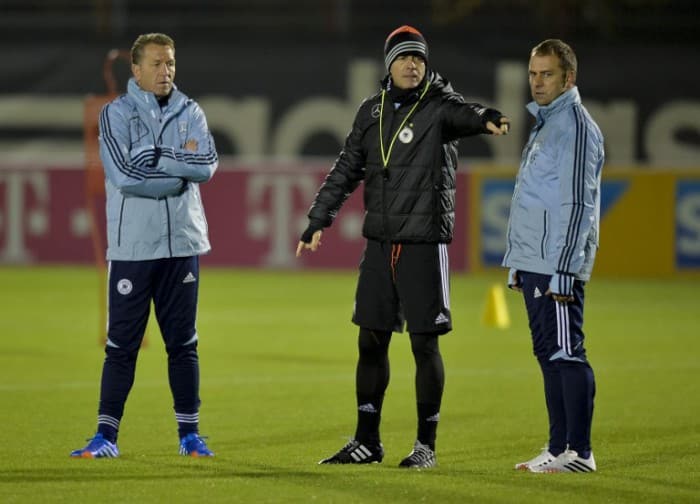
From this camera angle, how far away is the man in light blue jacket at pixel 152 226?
802cm

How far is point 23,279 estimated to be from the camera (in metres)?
22.0

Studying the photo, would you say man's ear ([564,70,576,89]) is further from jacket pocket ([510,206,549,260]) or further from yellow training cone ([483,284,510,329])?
yellow training cone ([483,284,510,329])

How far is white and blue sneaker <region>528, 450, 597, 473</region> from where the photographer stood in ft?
25.0

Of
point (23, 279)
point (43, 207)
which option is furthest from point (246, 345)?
point (43, 207)

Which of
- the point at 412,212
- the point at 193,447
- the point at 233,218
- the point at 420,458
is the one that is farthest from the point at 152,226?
the point at 233,218

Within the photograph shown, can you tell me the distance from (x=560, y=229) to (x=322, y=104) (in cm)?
1733

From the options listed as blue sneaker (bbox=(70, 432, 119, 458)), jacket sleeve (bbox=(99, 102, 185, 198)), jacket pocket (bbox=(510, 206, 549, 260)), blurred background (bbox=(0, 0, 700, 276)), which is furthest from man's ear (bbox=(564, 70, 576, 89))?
blurred background (bbox=(0, 0, 700, 276))

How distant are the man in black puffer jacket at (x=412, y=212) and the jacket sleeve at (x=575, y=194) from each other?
1.37 feet

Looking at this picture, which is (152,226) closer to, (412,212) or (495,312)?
(412,212)

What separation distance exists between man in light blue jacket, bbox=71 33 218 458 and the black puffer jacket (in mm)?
911

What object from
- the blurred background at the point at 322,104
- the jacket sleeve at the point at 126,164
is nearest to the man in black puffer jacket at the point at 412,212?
the jacket sleeve at the point at 126,164

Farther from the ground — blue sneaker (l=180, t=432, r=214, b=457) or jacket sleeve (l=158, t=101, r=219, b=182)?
jacket sleeve (l=158, t=101, r=219, b=182)

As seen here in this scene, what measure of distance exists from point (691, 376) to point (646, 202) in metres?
10.4

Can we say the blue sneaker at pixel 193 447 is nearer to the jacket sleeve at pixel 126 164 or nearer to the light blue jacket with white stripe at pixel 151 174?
the light blue jacket with white stripe at pixel 151 174
